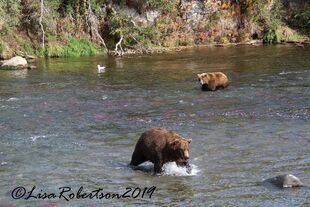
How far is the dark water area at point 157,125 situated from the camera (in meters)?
9.45

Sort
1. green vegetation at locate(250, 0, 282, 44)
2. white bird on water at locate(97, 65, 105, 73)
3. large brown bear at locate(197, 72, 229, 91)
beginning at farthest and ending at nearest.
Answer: green vegetation at locate(250, 0, 282, 44)
white bird on water at locate(97, 65, 105, 73)
large brown bear at locate(197, 72, 229, 91)

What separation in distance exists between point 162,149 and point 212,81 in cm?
911

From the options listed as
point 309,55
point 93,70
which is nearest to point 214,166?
point 93,70

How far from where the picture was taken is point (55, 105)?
1739cm

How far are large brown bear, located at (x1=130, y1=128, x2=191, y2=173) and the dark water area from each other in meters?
0.30

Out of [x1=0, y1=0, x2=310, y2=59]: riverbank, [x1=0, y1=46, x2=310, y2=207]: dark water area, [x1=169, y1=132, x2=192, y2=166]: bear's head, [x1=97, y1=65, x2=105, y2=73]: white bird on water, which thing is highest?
[x1=0, y1=0, x2=310, y2=59]: riverbank

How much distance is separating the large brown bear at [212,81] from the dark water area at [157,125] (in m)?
0.33

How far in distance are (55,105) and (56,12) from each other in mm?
16512

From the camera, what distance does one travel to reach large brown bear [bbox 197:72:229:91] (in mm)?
18922

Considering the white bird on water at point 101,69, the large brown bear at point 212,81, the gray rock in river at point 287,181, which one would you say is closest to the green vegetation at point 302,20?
the white bird on water at point 101,69

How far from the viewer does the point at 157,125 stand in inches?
563

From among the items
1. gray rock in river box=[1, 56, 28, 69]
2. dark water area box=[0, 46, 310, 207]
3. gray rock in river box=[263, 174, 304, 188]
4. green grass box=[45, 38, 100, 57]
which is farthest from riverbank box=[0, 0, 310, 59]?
gray rock in river box=[263, 174, 304, 188]

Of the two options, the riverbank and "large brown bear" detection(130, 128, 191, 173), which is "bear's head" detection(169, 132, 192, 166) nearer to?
"large brown bear" detection(130, 128, 191, 173)

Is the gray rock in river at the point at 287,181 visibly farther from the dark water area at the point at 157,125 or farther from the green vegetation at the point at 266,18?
the green vegetation at the point at 266,18
